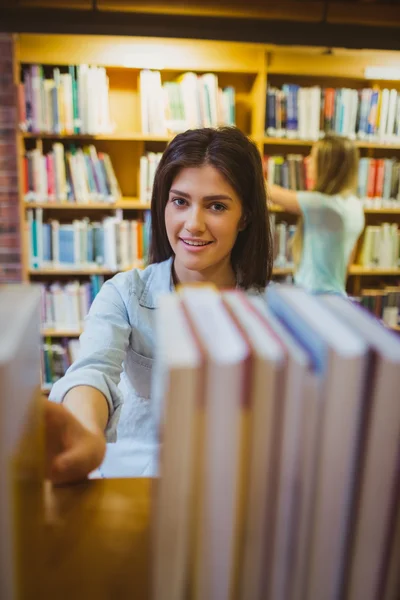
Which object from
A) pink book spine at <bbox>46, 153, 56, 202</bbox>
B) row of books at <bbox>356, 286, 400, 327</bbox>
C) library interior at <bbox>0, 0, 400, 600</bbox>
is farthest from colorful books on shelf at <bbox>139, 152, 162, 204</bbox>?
row of books at <bbox>356, 286, 400, 327</bbox>

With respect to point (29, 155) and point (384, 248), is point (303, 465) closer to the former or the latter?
point (29, 155)

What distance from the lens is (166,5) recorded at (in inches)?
128

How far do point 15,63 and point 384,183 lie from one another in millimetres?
2365

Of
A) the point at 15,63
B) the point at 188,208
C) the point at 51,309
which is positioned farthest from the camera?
the point at 51,309

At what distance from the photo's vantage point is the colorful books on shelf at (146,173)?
10.4 feet

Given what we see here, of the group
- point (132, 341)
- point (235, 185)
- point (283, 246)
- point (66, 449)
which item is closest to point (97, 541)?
point (66, 449)

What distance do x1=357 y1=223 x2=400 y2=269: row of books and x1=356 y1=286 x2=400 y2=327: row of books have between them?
6.9 inches

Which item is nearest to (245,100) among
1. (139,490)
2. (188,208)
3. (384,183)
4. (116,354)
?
(384,183)

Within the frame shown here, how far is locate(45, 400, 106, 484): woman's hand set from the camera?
0.68m

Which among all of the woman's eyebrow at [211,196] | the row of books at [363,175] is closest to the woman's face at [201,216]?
the woman's eyebrow at [211,196]

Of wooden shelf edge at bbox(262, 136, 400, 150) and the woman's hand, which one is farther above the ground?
wooden shelf edge at bbox(262, 136, 400, 150)

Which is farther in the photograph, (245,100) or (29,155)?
(245,100)

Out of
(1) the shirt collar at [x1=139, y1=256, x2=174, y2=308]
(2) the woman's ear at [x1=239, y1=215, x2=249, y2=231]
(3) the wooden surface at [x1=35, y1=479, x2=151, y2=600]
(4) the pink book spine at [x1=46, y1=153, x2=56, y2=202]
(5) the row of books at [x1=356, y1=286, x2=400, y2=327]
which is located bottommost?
(5) the row of books at [x1=356, y1=286, x2=400, y2=327]

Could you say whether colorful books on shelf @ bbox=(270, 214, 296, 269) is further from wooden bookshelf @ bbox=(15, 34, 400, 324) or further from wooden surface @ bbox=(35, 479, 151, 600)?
wooden surface @ bbox=(35, 479, 151, 600)
